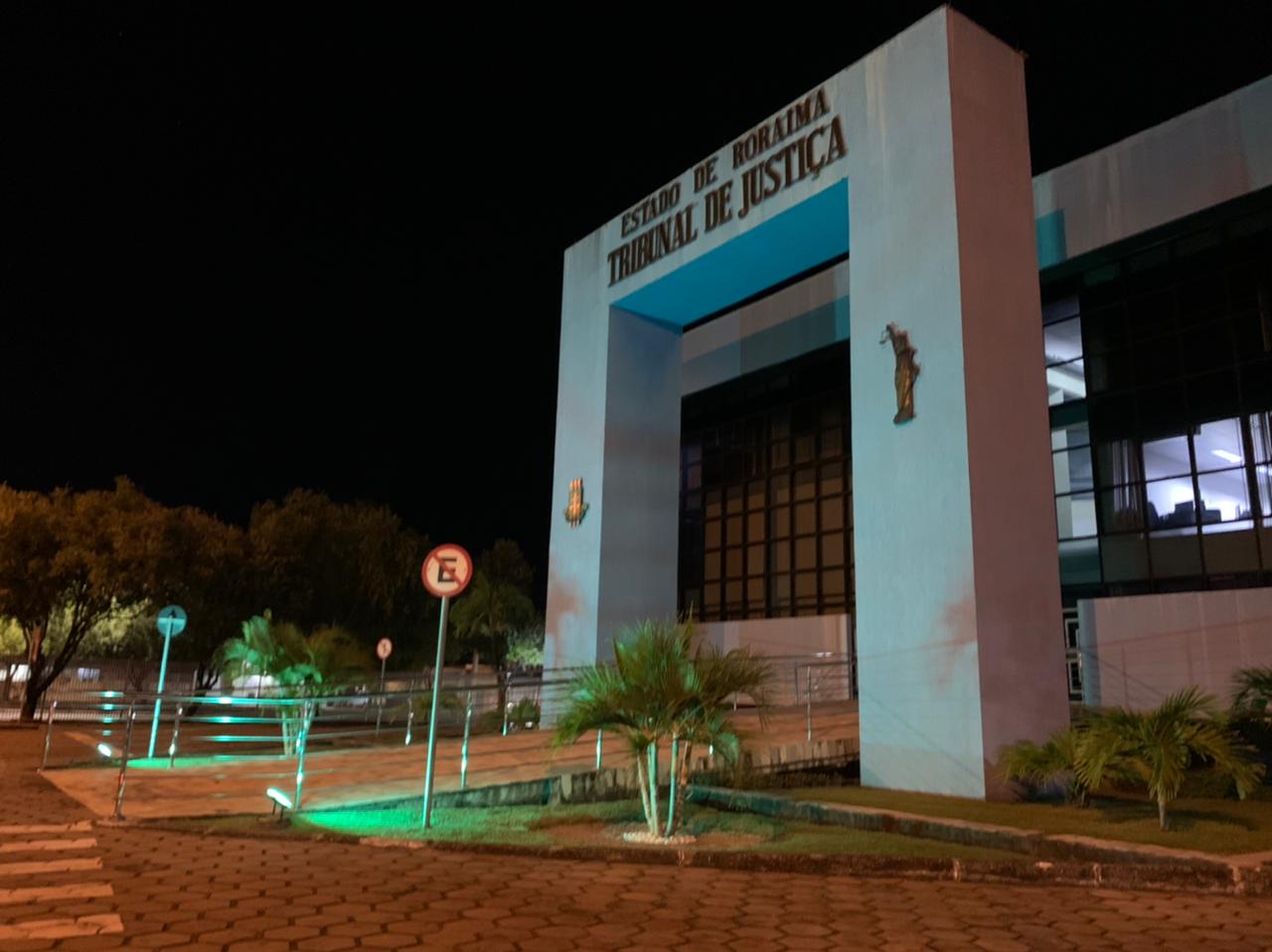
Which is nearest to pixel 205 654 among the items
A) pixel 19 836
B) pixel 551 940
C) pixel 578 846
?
pixel 19 836

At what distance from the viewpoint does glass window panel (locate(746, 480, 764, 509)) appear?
2491 cm

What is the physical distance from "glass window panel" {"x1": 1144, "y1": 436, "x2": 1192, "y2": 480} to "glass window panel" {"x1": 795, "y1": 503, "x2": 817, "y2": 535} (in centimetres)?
Answer: 777

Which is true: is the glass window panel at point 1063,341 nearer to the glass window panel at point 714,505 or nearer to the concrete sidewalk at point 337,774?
the glass window panel at point 714,505

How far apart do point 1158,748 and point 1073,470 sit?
12409 mm

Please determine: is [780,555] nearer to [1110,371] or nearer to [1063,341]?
[1063,341]

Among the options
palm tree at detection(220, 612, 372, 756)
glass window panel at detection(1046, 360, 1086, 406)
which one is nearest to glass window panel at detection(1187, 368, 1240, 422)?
glass window panel at detection(1046, 360, 1086, 406)

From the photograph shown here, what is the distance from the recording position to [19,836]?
7.40m

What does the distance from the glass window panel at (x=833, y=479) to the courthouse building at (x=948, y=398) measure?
5 cm

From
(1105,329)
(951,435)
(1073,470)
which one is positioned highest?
(1105,329)

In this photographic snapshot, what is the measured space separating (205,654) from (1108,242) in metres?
29.7

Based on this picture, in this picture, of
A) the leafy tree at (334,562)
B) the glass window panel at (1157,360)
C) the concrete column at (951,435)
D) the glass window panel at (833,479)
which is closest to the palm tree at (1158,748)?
the concrete column at (951,435)

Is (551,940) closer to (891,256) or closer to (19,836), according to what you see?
(19,836)

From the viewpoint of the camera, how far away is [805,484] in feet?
77.6

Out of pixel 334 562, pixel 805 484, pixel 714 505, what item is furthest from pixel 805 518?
pixel 334 562
